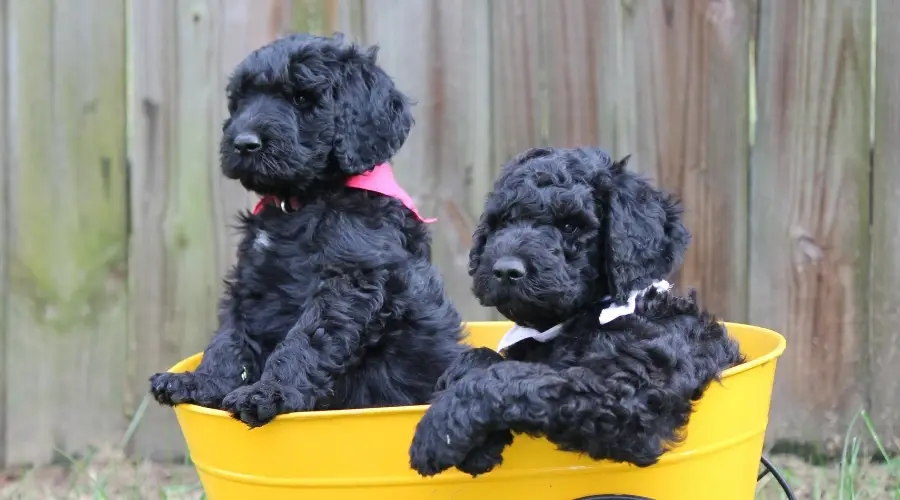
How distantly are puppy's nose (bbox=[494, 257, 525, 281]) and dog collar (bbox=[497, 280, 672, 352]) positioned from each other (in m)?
0.20

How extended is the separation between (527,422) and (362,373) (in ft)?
2.53

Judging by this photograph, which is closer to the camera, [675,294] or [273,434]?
[273,434]

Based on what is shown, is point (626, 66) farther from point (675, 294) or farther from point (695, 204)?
point (675, 294)

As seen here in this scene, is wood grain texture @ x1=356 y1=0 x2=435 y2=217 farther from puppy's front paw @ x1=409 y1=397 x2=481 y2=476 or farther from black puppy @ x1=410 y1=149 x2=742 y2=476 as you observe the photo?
puppy's front paw @ x1=409 y1=397 x2=481 y2=476

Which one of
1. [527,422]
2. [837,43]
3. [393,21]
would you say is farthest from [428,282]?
[837,43]

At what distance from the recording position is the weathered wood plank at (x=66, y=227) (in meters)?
3.28

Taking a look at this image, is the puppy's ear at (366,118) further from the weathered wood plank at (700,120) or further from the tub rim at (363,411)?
the weathered wood plank at (700,120)

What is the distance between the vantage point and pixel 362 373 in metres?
2.35

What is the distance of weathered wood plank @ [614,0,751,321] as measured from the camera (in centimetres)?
328

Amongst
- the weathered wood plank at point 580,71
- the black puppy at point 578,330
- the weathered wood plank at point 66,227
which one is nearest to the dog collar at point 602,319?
the black puppy at point 578,330

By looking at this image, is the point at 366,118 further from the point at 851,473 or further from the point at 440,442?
the point at 851,473

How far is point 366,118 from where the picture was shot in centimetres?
245

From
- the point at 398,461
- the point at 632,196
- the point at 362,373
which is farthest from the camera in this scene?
the point at 362,373

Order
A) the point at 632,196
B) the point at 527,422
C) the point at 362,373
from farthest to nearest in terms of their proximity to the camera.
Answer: the point at 362,373 → the point at 632,196 → the point at 527,422
